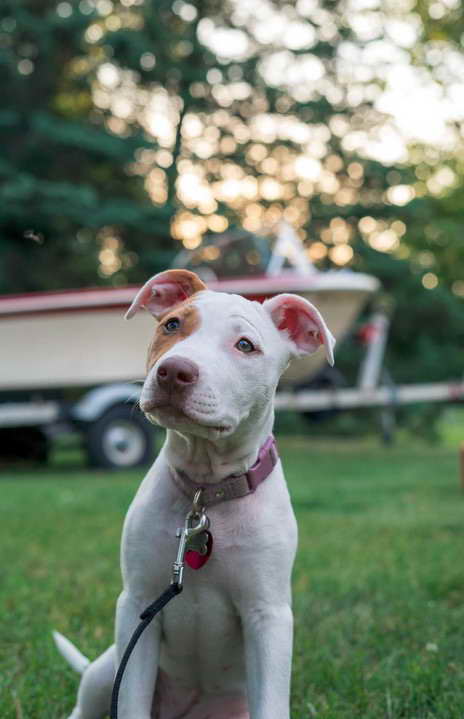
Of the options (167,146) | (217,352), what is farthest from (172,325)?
(167,146)

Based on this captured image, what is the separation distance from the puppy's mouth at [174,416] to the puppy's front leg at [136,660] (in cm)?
47

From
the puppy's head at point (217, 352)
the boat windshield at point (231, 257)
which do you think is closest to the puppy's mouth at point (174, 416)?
the puppy's head at point (217, 352)

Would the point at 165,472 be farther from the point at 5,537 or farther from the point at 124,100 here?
the point at 124,100

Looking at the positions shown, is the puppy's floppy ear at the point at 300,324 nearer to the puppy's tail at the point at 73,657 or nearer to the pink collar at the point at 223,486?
the pink collar at the point at 223,486

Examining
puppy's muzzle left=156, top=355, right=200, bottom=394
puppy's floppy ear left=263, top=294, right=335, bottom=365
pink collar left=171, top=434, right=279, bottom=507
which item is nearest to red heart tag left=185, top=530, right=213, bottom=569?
A: pink collar left=171, top=434, right=279, bottom=507

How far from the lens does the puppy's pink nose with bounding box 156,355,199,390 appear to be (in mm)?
1764

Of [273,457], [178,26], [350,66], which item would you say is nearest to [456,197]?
[350,66]

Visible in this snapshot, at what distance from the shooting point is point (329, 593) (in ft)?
12.9

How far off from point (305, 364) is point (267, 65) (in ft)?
27.2

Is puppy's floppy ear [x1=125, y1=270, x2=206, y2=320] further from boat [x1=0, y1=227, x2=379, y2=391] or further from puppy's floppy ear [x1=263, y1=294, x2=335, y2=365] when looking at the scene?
boat [x1=0, y1=227, x2=379, y2=391]

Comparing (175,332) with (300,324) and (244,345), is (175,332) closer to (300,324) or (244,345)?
(244,345)

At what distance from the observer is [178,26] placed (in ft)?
51.9

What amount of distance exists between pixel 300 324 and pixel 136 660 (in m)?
0.90

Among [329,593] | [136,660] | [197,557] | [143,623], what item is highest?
[197,557]
